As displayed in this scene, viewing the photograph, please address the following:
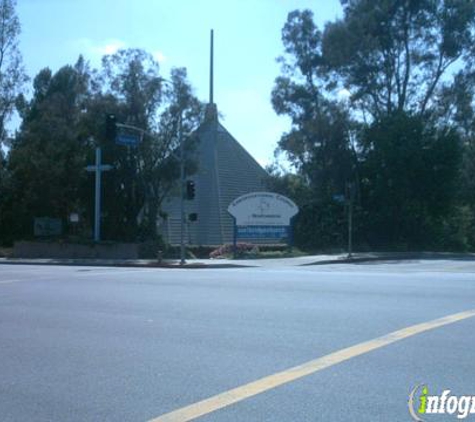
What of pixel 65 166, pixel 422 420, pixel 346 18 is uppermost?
pixel 346 18

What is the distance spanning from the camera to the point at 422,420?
6.36 m

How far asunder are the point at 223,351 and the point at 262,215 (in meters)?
32.1

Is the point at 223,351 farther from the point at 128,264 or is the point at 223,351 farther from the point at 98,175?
the point at 98,175

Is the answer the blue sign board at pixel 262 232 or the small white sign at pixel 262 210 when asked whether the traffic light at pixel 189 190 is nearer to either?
the small white sign at pixel 262 210

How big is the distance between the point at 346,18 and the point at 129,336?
43.5 metres

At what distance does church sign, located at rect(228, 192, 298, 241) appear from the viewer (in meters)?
40.9

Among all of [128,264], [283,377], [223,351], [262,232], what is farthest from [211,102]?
[283,377]

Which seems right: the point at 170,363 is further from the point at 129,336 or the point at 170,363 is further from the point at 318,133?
the point at 318,133

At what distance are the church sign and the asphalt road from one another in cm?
2381

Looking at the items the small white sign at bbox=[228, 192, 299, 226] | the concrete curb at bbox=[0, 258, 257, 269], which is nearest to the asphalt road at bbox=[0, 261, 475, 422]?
the concrete curb at bbox=[0, 258, 257, 269]

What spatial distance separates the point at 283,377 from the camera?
7.95m

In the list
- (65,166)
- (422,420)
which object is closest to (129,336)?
(422,420)

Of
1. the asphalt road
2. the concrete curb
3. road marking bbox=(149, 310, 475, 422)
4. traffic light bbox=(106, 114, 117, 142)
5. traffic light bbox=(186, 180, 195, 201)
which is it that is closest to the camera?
road marking bbox=(149, 310, 475, 422)

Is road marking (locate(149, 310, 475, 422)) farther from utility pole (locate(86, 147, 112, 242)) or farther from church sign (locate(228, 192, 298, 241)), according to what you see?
utility pole (locate(86, 147, 112, 242))
